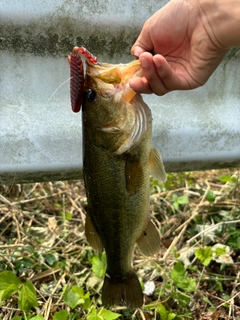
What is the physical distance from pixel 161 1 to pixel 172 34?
35 cm

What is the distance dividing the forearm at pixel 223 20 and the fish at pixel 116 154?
440 mm

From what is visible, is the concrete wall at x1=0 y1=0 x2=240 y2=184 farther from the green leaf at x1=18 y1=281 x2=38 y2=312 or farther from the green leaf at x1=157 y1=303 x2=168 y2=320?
the green leaf at x1=157 y1=303 x2=168 y2=320

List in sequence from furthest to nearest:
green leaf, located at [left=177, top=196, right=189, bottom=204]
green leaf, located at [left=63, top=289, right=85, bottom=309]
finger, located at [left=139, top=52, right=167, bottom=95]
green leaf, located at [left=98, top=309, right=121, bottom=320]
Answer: green leaf, located at [left=177, top=196, right=189, bottom=204] < green leaf, located at [left=63, top=289, right=85, bottom=309] < green leaf, located at [left=98, top=309, right=121, bottom=320] < finger, located at [left=139, top=52, right=167, bottom=95]

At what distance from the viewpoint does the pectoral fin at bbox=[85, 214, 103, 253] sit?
2.27 metres

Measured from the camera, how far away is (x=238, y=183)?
3.52m

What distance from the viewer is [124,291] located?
2420 mm

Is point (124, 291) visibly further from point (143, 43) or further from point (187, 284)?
point (143, 43)

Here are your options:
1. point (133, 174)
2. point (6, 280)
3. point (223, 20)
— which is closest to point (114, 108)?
point (133, 174)

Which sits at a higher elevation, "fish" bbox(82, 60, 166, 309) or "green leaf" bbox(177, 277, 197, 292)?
"fish" bbox(82, 60, 166, 309)

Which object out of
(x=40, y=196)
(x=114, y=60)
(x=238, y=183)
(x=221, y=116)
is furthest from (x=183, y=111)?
(x=40, y=196)

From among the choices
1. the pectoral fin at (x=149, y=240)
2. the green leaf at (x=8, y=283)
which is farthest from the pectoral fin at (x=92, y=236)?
the green leaf at (x=8, y=283)

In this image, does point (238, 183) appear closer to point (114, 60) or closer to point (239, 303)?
point (239, 303)

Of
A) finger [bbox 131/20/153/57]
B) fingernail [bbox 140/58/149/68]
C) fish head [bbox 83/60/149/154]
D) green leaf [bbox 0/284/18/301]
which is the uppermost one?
finger [bbox 131/20/153/57]

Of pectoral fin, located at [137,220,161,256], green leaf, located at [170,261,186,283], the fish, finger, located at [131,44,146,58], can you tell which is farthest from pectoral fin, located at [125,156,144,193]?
green leaf, located at [170,261,186,283]
